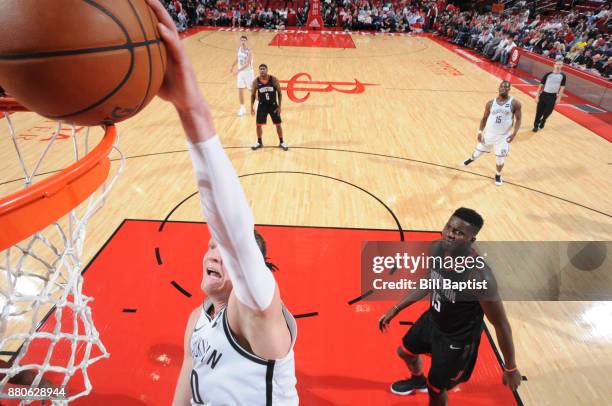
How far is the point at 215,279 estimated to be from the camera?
5.71ft

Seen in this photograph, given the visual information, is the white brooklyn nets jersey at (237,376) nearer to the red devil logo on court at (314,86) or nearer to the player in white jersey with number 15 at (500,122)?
the player in white jersey with number 15 at (500,122)

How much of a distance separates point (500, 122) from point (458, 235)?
383 centimetres

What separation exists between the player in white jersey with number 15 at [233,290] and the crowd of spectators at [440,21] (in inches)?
590

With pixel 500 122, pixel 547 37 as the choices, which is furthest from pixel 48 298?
pixel 547 37

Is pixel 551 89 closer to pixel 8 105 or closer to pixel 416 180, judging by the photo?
pixel 416 180

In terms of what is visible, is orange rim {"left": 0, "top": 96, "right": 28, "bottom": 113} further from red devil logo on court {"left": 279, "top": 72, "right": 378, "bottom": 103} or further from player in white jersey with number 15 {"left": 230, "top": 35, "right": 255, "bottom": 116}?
red devil logo on court {"left": 279, "top": 72, "right": 378, "bottom": 103}

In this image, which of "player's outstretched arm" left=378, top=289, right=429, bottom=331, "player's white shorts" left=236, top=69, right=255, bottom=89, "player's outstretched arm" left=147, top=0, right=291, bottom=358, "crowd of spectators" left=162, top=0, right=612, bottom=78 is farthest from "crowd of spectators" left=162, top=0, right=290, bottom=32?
"player's outstretched arm" left=147, top=0, right=291, bottom=358

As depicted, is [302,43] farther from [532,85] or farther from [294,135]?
[294,135]

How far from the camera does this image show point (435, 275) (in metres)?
2.52

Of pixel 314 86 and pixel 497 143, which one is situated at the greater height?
pixel 497 143

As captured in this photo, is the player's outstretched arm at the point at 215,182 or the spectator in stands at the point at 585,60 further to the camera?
the spectator in stands at the point at 585,60

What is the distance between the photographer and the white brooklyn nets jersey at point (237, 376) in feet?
4.19

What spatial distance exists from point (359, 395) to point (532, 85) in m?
12.1

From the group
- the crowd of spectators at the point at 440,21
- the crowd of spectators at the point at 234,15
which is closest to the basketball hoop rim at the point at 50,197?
the crowd of spectators at the point at 440,21
